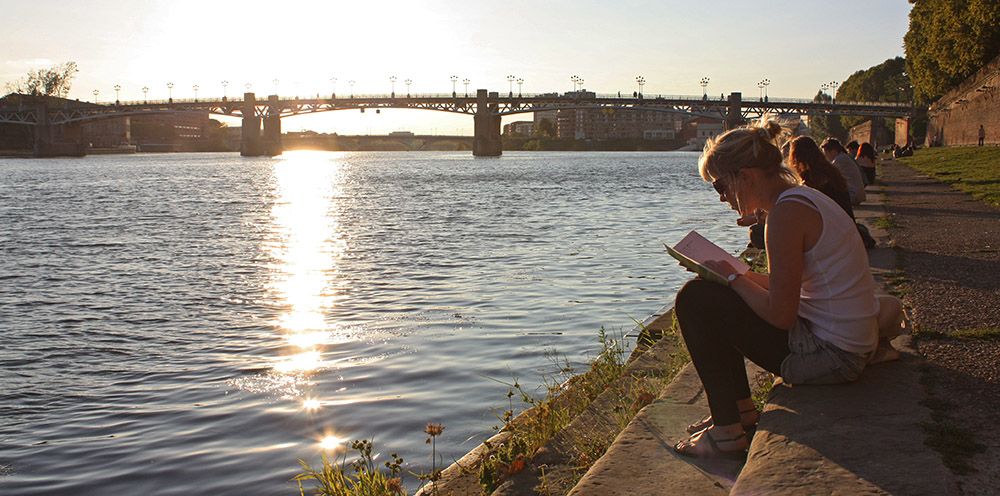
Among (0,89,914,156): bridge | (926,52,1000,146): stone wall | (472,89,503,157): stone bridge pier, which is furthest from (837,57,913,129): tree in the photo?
(926,52,1000,146): stone wall

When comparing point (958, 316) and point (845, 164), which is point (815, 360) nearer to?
point (958, 316)

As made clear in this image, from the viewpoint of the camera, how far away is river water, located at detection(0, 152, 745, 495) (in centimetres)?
536

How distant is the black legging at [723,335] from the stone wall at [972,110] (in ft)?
125

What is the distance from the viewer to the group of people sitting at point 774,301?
11.5 ft

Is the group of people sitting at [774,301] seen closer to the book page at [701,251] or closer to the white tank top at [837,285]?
the white tank top at [837,285]

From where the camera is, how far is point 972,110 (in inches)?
1677

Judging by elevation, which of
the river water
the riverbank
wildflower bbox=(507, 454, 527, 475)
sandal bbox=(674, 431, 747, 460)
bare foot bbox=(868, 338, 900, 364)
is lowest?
the river water

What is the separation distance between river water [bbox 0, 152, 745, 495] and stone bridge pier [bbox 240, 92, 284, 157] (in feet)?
312

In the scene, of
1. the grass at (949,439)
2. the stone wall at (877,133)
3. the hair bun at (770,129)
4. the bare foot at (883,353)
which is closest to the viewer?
the grass at (949,439)

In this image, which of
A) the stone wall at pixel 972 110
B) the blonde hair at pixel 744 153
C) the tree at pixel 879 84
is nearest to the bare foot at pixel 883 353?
the blonde hair at pixel 744 153

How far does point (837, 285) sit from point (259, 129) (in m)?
116

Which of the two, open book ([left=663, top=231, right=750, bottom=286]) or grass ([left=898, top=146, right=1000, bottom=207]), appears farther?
grass ([left=898, top=146, right=1000, bottom=207])

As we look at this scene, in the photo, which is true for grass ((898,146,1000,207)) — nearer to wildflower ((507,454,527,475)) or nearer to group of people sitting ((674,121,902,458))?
group of people sitting ((674,121,902,458))

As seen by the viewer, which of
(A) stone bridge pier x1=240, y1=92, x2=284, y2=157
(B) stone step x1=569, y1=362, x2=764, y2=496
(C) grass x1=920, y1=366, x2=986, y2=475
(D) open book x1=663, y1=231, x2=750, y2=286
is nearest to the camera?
(C) grass x1=920, y1=366, x2=986, y2=475
